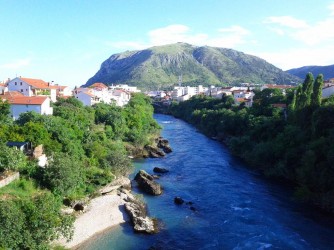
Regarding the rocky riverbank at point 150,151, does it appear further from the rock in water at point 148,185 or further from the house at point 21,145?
the house at point 21,145

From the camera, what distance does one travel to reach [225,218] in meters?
32.2

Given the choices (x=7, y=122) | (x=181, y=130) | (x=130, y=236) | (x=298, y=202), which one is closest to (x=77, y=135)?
(x=7, y=122)

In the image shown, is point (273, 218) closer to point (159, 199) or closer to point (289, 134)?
point (159, 199)

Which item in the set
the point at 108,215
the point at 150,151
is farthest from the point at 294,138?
the point at 108,215

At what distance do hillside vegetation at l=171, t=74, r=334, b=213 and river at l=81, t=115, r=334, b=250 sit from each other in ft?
7.85

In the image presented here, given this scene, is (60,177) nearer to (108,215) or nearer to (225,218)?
(108,215)

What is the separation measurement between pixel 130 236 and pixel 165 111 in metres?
118

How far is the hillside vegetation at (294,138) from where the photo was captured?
118 ft

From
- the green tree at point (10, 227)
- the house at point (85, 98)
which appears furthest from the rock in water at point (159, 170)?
the house at point (85, 98)

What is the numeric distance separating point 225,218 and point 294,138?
62.5ft

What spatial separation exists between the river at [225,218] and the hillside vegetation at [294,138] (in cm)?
239

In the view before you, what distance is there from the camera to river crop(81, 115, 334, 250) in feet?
90.2

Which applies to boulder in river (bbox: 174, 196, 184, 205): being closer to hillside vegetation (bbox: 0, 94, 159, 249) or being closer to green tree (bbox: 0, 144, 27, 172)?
hillside vegetation (bbox: 0, 94, 159, 249)

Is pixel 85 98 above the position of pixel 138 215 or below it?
above
